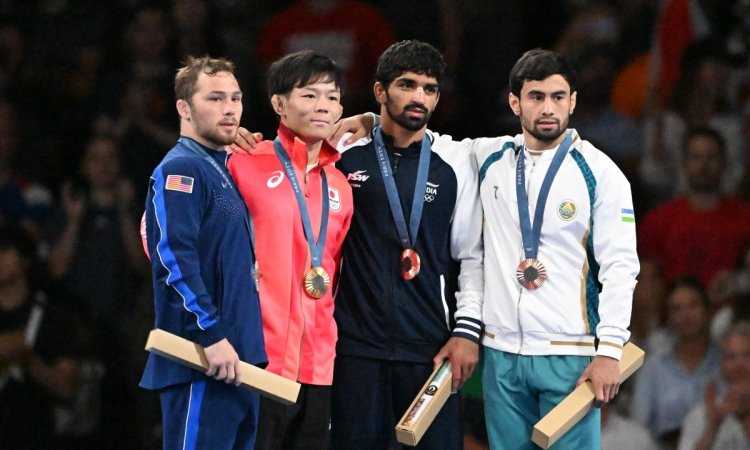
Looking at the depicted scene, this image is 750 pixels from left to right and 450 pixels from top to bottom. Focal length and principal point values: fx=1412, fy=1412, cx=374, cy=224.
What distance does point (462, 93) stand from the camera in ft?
31.4

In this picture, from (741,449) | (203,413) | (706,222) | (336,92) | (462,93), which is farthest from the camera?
(462,93)

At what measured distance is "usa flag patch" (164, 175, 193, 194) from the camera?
506 centimetres

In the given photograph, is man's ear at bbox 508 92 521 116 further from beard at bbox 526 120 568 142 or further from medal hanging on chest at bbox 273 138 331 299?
medal hanging on chest at bbox 273 138 331 299

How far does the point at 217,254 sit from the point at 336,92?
85 cm

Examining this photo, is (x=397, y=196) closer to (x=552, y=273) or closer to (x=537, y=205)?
(x=537, y=205)

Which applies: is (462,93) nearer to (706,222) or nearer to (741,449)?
(706,222)

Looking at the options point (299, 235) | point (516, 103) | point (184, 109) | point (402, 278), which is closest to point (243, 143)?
point (184, 109)

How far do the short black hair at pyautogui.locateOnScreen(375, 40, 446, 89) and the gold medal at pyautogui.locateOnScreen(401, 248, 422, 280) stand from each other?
Answer: 681 millimetres

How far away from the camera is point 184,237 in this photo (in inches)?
197

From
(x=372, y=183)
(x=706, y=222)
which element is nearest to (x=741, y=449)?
(x=706, y=222)

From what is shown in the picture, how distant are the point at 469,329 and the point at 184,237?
1269mm

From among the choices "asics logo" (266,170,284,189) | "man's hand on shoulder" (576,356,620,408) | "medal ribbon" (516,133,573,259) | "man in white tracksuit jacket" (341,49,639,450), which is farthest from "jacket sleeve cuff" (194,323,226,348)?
"man's hand on shoulder" (576,356,620,408)

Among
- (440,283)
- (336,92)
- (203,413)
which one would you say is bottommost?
(203,413)

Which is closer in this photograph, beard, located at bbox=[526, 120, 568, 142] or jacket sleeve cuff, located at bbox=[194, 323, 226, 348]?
jacket sleeve cuff, located at bbox=[194, 323, 226, 348]
